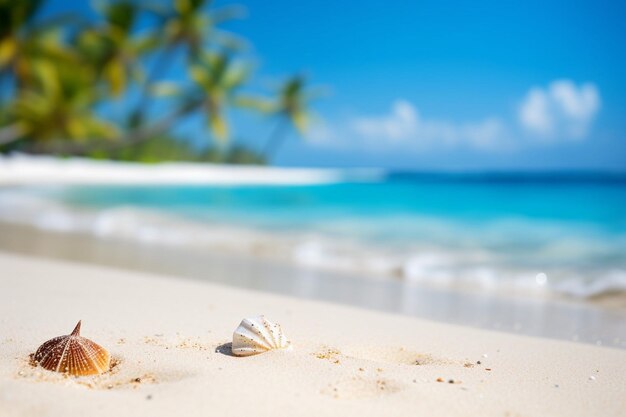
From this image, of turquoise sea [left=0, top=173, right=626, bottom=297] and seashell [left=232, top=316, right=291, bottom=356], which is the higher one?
turquoise sea [left=0, top=173, right=626, bottom=297]

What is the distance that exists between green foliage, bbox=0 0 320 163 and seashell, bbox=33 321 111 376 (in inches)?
1024

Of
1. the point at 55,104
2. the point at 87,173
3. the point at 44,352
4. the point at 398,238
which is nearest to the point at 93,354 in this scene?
the point at 44,352

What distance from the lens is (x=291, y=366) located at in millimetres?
2939

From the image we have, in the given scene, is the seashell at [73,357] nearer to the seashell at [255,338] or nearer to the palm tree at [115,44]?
the seashell at [255,338]

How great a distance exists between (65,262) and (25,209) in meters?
7.35

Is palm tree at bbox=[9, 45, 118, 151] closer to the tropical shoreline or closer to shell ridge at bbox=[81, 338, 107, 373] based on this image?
the tropical shoreline

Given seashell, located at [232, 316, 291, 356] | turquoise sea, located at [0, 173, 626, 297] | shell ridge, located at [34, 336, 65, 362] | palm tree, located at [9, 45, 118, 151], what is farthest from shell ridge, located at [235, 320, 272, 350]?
palm tree, located at [9, 45, 118, 151]

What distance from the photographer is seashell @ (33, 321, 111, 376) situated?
2736mm

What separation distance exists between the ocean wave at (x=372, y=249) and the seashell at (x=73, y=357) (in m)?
4.32

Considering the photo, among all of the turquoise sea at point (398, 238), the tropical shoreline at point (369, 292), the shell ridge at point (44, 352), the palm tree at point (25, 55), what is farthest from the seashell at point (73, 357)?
the palm tree at point (25, 55)

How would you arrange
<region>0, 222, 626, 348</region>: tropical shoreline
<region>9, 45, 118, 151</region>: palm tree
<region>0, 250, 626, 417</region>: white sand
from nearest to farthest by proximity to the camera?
<region>0, 250, 626, 417</region>: white sand < <region>0, 222, 626, 348</region>: tropical shoreline < <region>9, 45, 118, 151</region>: palm tree

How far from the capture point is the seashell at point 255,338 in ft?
10.1

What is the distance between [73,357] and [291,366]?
99cm

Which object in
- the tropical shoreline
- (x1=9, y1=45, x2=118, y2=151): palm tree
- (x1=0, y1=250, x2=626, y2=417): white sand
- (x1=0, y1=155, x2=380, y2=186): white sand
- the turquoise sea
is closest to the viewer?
(x1=0, y1=250, x2=626, y2=417): white sand
